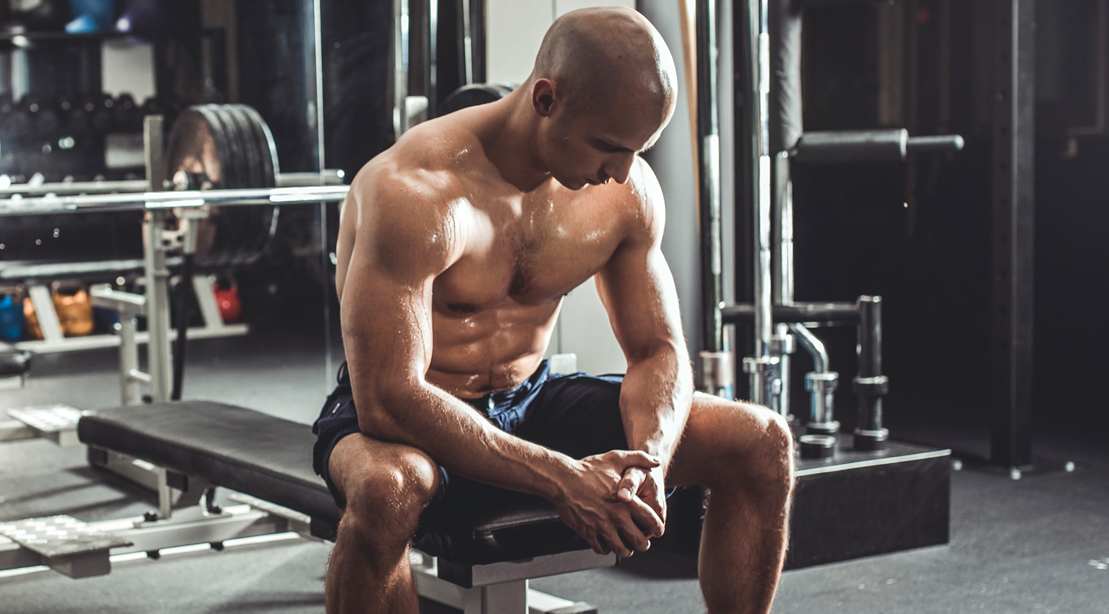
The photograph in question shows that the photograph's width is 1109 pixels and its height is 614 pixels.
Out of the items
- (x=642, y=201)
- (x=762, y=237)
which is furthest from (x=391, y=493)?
(x=762, y=237)

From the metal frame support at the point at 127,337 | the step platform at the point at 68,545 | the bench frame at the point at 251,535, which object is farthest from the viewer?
the metal frame support at the point at 127,337

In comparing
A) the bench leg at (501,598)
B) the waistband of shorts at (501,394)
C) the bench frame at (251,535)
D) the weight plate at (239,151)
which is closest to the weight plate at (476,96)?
the waistband of shorts at (501,394)

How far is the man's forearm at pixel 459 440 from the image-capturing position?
152 cm

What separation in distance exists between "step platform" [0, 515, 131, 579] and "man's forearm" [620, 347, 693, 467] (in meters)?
1.05

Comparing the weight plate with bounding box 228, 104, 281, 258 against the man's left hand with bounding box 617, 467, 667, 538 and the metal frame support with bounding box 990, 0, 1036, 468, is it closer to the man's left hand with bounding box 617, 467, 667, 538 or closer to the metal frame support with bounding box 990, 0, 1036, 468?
the man's left hand with bounding box 617, 467, 667, 538

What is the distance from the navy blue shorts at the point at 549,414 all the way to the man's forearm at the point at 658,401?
5cm

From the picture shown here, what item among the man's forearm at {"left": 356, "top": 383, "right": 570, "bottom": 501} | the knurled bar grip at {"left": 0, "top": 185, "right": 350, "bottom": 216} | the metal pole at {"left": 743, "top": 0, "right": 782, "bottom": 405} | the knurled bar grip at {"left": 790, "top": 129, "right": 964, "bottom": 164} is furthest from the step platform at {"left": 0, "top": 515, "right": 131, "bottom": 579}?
the knurled bar grip at {"left": 790, "top": 129, "right": 964, "bottom": 164}

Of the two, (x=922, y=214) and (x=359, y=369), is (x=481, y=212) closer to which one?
(x=359, y=369)

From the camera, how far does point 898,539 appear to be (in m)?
2.77

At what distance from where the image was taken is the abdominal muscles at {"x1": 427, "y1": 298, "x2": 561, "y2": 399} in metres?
1.78

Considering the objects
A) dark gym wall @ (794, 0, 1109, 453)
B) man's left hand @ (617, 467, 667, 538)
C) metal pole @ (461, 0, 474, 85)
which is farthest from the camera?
dark gym wall @ (794, 0, 1109, 453)

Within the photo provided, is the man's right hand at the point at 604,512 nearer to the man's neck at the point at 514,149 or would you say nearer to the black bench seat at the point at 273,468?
the black bench seat at the point at 273,468

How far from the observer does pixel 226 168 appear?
9.60 feet

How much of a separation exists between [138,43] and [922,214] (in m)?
2.85
